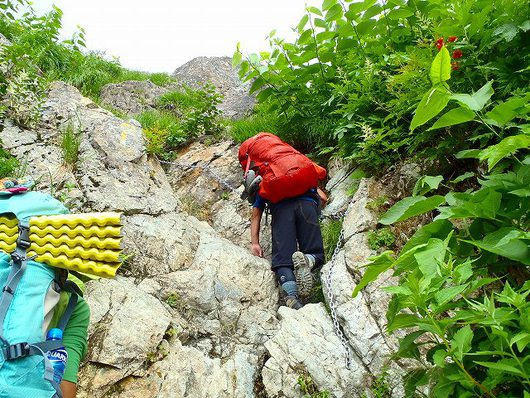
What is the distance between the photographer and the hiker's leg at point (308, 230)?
18.4 feet

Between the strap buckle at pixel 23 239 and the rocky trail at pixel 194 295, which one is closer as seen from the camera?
the strap buckle at pixel 23 239

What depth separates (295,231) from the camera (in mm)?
5695

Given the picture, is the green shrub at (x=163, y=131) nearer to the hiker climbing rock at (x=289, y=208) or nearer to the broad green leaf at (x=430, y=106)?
the hiker climbing rock at (x=289, y=208)

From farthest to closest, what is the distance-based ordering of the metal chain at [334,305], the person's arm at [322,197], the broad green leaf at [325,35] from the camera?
the person's arm at [322,197]
the broad green leaf at [325,35]
the metal chain at [334,305]

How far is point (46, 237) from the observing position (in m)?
2.45

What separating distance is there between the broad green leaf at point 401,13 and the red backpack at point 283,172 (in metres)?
2.00

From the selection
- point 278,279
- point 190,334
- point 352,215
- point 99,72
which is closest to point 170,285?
point 190,334

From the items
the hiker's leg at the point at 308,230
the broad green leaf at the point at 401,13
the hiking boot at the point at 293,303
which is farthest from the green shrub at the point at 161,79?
the hiking boot at the point at 293,303

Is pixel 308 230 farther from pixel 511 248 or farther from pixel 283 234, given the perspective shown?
pixel 511 248

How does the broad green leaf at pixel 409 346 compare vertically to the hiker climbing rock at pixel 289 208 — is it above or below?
above

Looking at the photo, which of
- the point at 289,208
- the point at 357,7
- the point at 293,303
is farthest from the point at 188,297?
the point at 357,7

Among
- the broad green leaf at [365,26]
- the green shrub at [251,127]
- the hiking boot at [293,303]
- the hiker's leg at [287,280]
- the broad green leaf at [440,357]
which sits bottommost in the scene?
the hiking boot at [293,303]

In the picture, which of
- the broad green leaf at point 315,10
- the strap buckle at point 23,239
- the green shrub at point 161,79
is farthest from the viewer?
the green shrub at point 161,79

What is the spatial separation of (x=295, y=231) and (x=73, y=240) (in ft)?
11.7
